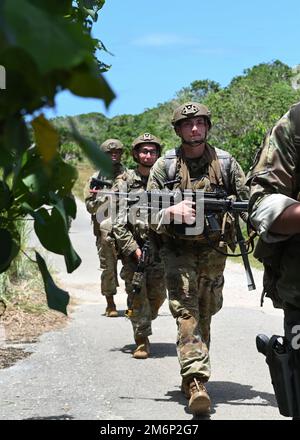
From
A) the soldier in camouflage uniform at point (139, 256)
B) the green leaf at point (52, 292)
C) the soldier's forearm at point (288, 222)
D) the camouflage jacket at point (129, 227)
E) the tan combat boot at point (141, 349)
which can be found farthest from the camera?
the camouflage jacket at point (129, 227)

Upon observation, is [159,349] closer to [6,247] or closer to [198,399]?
[198,399]

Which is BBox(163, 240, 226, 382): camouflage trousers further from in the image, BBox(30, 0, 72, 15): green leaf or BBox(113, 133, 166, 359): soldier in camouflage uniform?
BBox(30, 0, 72, 15): green leaf

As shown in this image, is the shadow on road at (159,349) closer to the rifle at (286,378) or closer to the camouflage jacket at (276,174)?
the rifle at (286,378)

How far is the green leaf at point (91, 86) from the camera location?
97cm

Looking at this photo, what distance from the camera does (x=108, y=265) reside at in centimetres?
1022

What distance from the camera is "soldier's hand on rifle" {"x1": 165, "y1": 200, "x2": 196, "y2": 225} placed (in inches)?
202

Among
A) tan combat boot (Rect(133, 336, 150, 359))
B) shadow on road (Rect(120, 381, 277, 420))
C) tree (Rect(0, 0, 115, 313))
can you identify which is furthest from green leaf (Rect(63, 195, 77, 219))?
tan combat boot (Rect(133, 336, 150, 359))

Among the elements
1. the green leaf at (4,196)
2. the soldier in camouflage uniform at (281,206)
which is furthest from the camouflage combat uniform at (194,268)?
the green leaf at (4,196)

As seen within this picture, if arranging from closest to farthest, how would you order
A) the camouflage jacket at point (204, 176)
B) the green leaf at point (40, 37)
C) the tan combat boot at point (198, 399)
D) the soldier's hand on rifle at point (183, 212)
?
1. the green leaf at point (40, 37)
2. the tan combat boot at point (198, 399)
3. the soldier's hand on rifle at point (183, 212)
4. the camouflage jacket at point (204, 176)

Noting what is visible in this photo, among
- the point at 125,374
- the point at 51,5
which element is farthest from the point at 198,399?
the point at 51,5

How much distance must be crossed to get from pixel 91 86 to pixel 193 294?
14.5 feet

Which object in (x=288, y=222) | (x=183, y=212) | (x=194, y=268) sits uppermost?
(x=288, y=222)
